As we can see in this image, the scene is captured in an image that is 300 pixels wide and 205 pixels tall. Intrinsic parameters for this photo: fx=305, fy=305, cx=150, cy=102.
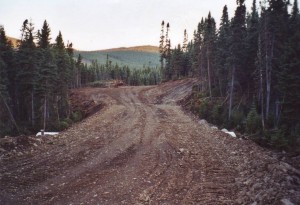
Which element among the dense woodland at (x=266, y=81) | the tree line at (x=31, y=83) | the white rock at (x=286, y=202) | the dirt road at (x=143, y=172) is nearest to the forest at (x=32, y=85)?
the tree line at (x=31, y=83)

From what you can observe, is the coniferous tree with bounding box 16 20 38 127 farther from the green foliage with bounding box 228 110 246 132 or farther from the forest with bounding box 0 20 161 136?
the green foliage with bounding box 228 110 246 132

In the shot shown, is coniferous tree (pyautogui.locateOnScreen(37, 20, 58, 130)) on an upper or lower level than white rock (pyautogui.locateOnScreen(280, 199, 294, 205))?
upper

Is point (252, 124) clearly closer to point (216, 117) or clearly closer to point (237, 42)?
point (216, 117)

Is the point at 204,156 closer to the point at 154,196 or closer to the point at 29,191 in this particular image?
the point at 154,196

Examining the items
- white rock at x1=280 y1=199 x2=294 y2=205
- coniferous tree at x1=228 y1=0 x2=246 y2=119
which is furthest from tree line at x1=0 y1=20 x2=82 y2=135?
white rock at x1=280 y1=199 x2=294 y2=205

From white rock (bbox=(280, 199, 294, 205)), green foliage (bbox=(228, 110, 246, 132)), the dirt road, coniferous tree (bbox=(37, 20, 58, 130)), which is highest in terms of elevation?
coniferous tree (bbox=(37, 20, 58, 130))

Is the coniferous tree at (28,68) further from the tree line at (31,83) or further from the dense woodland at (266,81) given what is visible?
the dense woodland at (266,81)

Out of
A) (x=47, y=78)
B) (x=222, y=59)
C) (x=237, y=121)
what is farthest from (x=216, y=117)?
(x=47, y=78)

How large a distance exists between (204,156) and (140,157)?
3.32 m

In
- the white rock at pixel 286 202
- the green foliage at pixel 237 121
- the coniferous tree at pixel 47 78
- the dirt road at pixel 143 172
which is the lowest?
the green foliage at pixel 237 121

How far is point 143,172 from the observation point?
1295cm

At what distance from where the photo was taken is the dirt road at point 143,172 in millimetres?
10180

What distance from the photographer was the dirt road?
10180 millimetres

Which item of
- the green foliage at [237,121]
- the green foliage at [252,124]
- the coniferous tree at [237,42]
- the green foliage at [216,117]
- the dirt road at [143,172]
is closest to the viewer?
the dirt road at [143,172]
